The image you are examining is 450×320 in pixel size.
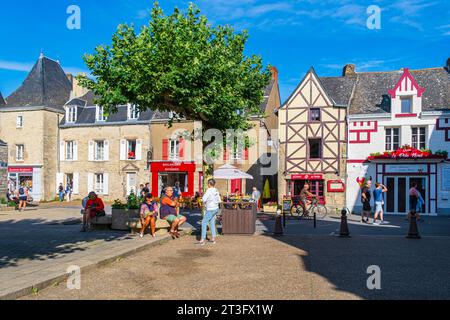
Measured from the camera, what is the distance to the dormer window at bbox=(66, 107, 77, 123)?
33.8 meters

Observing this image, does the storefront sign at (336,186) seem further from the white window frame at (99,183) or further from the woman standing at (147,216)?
the white window frame at (99,183)

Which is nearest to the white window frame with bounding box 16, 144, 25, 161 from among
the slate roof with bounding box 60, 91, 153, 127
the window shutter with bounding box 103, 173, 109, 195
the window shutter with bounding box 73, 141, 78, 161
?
the slate roof with bounding box 60, 91, 153, 127

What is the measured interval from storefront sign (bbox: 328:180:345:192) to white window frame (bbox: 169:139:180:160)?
11.2 metres

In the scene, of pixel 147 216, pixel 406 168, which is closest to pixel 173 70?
pixel 147 216

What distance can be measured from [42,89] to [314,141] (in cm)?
2232

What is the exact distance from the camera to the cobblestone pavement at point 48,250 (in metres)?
6.43

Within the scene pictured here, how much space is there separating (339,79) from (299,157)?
5.83 m

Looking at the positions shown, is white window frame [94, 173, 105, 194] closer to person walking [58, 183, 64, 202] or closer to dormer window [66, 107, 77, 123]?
person walking [58, 183, 64, 202]

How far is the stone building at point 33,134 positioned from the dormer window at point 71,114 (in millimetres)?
808

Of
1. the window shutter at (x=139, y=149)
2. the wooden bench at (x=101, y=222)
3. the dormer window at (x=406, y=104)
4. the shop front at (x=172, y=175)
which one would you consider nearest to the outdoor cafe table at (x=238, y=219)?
the wooden bench at (x=101, y=222)

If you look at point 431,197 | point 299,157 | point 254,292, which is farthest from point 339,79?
point 254,292

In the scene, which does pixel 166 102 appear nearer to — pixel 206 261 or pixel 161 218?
pixel 161 218

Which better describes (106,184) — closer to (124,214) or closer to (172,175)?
(172,175)

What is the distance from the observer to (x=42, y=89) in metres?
34.2
